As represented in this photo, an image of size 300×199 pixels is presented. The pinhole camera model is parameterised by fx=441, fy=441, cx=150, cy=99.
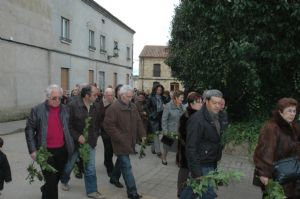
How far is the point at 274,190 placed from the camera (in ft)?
14.6

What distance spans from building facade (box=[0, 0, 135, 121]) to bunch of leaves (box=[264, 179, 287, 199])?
1453cm

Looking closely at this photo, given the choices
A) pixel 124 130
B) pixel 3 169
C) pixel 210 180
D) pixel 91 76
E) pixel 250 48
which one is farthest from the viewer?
pixel 91 76

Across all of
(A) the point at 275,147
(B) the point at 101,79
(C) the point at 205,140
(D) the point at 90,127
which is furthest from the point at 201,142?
(B) the point at 101,79

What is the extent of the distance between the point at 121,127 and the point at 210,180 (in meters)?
2.24

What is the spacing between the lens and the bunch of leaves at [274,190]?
4.41 m

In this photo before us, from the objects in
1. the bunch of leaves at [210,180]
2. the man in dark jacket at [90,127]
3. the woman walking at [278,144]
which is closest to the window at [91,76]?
the man in dark jacket at [90,127]

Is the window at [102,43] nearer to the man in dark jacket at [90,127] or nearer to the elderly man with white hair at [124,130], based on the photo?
the man in dark jacket at [90,127]

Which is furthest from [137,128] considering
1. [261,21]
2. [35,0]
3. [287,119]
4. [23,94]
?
[35,0]

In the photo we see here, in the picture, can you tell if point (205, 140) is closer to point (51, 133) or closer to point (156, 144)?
point (51, 133)

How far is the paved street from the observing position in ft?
22.6

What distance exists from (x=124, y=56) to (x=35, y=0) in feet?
52.7

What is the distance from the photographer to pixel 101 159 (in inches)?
392

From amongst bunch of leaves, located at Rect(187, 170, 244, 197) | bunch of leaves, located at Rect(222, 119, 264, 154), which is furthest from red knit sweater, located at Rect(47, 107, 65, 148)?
bunch of leaves, located at Rect(222, 119, 264, 154)

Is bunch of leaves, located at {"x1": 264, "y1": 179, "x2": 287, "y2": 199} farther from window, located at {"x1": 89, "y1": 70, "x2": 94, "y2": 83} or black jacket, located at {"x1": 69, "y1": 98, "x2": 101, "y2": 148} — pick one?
window, located at {"x1": 89, "y1": 70, "x2": 94, "y2": 83}
